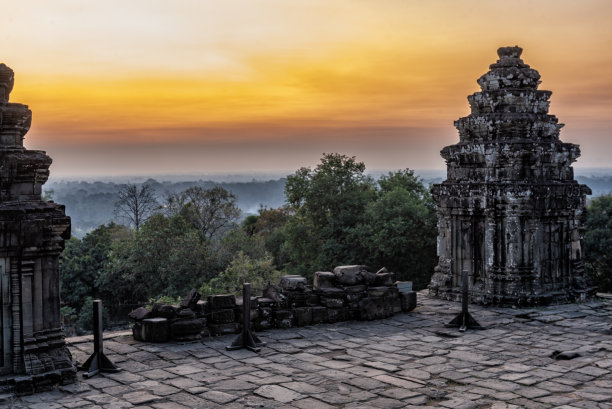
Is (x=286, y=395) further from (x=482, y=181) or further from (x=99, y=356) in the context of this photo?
(x=482, y=181)

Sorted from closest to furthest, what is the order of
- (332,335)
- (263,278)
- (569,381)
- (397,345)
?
(569,381) → (397,345) → (332,335) → (263,278)

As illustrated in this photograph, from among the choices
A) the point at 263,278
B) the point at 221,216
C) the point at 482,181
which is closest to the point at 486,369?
the point at 482,181

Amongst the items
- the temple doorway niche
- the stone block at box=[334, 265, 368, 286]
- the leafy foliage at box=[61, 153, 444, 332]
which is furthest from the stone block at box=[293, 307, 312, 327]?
the leafy foliage at box=[61, 153, 444, 332]

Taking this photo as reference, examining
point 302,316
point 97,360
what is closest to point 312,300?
point 302,316

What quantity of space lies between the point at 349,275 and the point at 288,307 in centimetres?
136

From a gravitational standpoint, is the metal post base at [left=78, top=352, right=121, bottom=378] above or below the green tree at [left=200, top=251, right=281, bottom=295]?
above

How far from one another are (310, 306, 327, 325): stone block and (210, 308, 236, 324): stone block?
149 centimetres

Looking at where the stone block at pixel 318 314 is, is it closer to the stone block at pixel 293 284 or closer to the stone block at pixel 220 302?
the stone block at pixel 293 284

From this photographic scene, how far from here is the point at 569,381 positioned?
23.7ft

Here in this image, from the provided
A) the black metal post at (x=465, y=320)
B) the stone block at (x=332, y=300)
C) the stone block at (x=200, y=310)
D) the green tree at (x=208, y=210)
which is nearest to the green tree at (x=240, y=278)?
the green tree at (x=208, y=210)

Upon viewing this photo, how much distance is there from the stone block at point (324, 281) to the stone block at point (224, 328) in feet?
6.18

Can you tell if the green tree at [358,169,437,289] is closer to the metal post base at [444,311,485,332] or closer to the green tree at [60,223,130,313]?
the green tree at [60,223,130,313]

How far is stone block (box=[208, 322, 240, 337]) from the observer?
928 centimetres

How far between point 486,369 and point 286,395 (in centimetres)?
274
